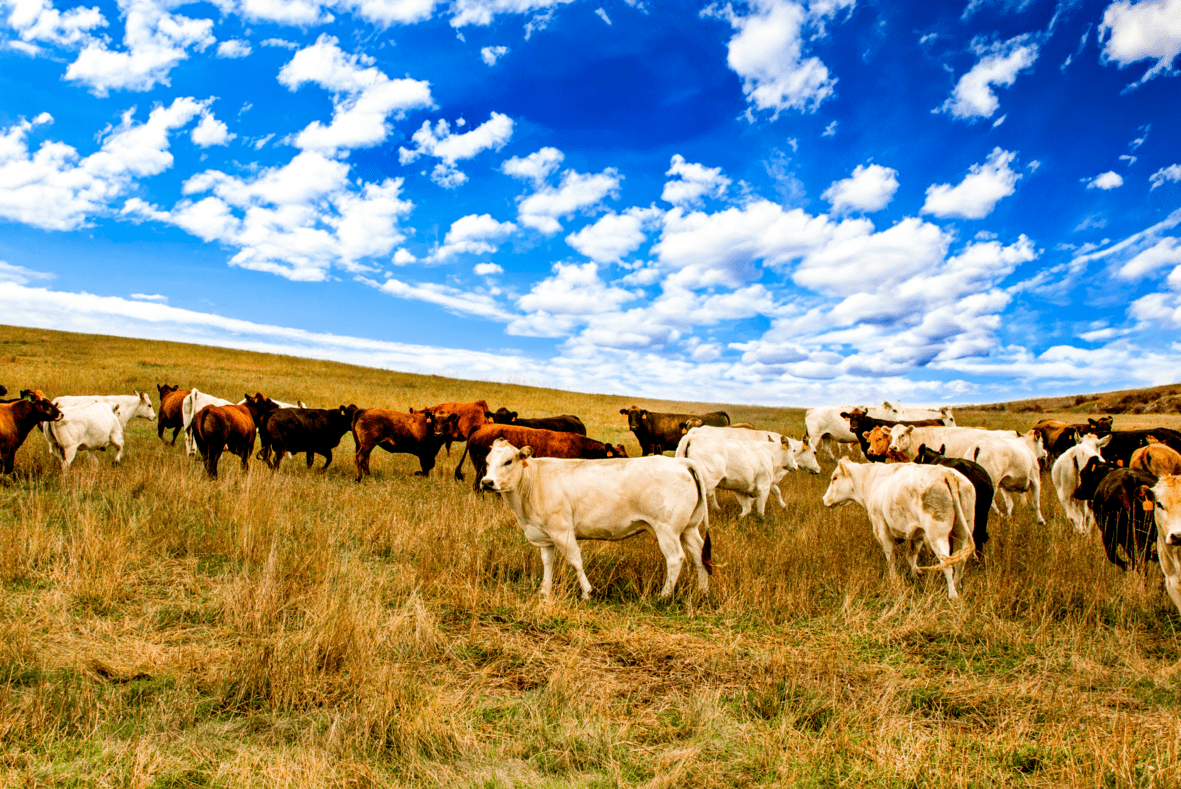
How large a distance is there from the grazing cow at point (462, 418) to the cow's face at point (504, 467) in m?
8.53

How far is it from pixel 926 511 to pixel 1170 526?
80.1 inches

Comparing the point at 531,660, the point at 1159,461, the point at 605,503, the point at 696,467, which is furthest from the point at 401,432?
the point at 1159,461

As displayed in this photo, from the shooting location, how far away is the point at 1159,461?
935cm

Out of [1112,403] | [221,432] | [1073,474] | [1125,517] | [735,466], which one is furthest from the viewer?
[1112,403]

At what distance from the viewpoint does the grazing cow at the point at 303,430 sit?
48.3ft

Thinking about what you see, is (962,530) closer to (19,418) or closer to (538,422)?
(538,422)

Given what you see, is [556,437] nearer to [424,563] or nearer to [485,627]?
[424,563]

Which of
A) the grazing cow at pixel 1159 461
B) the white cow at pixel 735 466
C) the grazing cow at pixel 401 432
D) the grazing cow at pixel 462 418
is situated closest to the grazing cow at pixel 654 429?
the grazing cow at pixel 462 418

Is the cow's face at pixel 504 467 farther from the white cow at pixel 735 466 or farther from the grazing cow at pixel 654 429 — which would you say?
the grazing cow at pixel 654 429

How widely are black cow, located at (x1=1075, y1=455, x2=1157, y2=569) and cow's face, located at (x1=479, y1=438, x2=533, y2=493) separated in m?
7.02

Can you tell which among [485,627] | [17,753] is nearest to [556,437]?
[485,627]

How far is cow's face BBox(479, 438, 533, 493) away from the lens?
6840 millimetres

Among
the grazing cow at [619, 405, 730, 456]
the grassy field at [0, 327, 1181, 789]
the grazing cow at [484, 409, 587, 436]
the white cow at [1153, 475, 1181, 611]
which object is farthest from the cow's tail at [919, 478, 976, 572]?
the grazing cow at [619, 405, 730, 456]

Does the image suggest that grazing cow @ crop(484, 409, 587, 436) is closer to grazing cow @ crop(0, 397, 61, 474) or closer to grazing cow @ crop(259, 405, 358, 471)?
grazing cow @ crop(259, 405, 358, 471)
